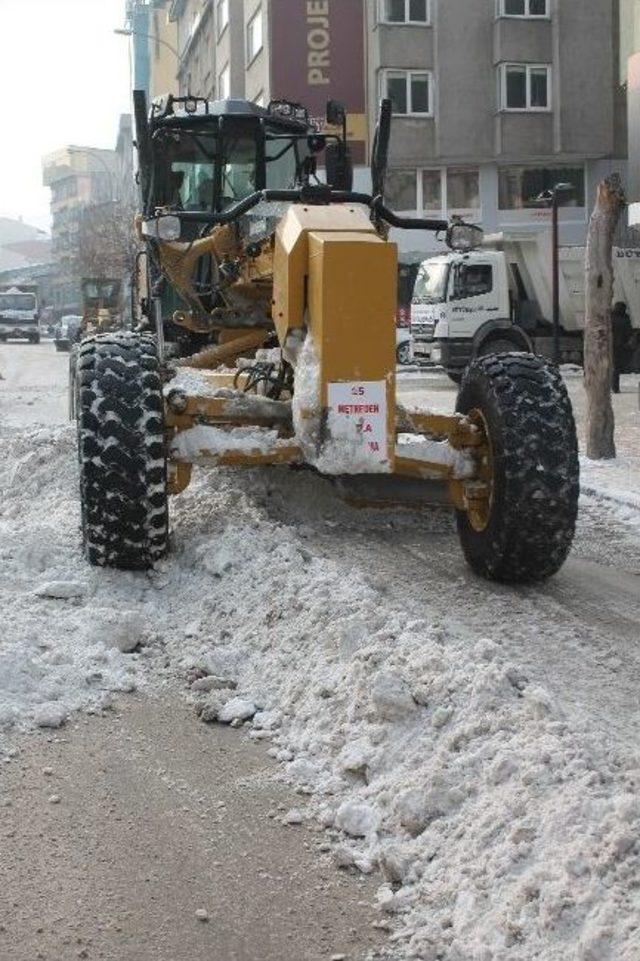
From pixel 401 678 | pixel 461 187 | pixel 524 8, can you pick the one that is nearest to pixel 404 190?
pixel 461 187

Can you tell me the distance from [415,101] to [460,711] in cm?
3505

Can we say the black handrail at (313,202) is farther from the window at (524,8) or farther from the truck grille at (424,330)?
the window at (524,8)

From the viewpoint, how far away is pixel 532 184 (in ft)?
125

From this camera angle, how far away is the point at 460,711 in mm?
3980

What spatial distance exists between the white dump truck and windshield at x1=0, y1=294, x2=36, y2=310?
2983cm

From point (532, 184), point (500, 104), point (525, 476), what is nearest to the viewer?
point (525, 476)

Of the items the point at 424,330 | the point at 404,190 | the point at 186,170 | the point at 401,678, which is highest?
the point at 404,190

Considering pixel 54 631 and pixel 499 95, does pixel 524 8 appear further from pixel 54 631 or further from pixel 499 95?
pixel 54 631

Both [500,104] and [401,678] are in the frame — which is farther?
[500,104]

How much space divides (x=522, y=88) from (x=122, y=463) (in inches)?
1332

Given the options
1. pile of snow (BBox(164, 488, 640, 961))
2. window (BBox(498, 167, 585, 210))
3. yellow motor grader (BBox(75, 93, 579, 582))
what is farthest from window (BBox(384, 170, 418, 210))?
pile of snow (BBox(164, 488, 640, 961))

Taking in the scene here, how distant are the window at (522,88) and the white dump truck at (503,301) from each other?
13699mm

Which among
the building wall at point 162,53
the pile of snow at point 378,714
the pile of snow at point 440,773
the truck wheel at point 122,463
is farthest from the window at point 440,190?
the building wall at point 162,53

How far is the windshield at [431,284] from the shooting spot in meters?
23.5
